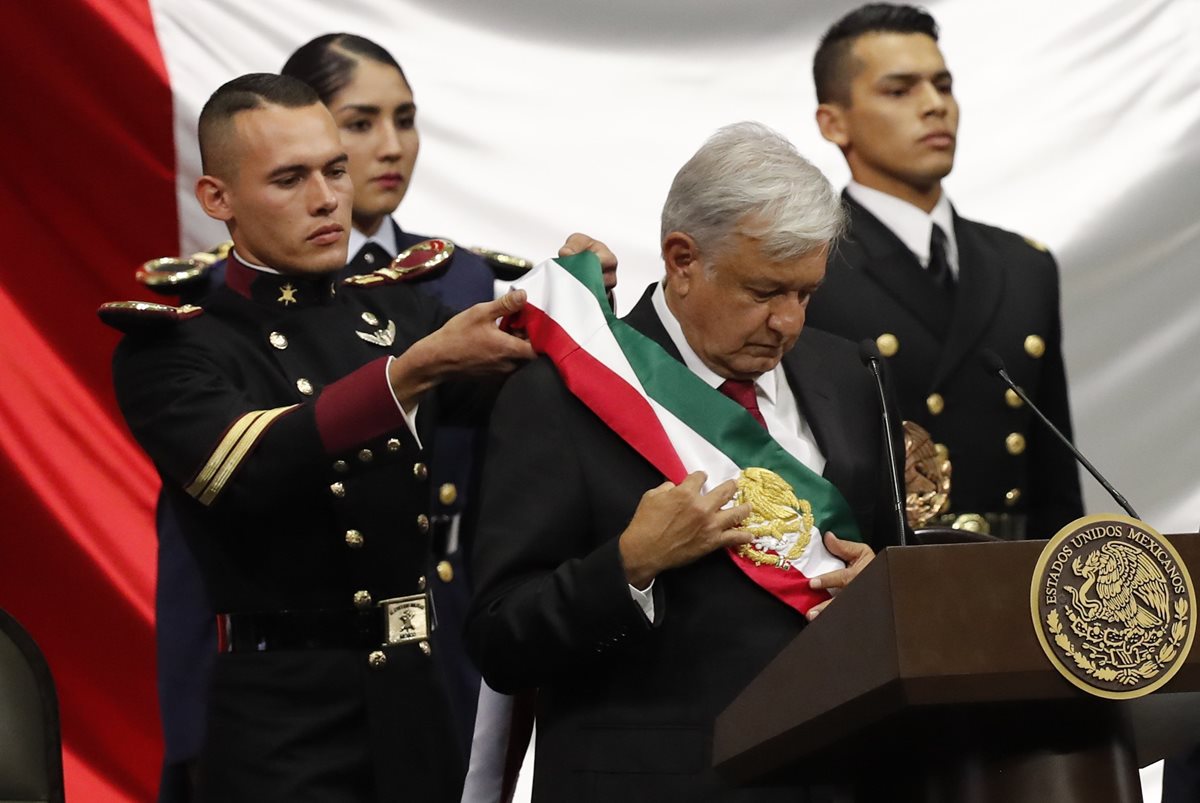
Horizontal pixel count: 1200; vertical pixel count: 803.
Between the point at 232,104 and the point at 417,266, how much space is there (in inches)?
13.2

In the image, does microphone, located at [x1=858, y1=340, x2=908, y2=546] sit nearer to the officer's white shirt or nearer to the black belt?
the black belt

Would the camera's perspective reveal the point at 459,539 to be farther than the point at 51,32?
No

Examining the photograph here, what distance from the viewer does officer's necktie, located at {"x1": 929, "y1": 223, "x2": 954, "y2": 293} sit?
3166mm

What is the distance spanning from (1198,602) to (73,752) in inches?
97.4

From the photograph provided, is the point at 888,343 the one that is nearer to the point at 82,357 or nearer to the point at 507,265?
the point at 507,265

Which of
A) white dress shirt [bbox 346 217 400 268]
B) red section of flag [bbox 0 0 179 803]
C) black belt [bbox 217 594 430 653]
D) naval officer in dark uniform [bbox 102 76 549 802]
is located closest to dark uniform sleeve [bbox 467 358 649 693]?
naval officer in dark uniform [bbox 102 76 549 802]

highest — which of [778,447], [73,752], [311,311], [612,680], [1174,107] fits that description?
[1174,107]

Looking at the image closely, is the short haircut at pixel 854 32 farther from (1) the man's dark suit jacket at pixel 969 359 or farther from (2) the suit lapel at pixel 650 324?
(2) the suit lapel at pixel 650 324

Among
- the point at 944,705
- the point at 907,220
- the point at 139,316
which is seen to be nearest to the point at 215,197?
the point at 139,316

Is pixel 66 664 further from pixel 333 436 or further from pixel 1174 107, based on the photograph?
pixel 1174 107

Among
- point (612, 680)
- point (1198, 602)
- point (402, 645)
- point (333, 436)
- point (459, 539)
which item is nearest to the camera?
point (1198, 602)

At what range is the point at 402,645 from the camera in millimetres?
2312

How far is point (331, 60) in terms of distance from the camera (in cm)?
333

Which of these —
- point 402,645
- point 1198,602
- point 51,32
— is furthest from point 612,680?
point 51,32
